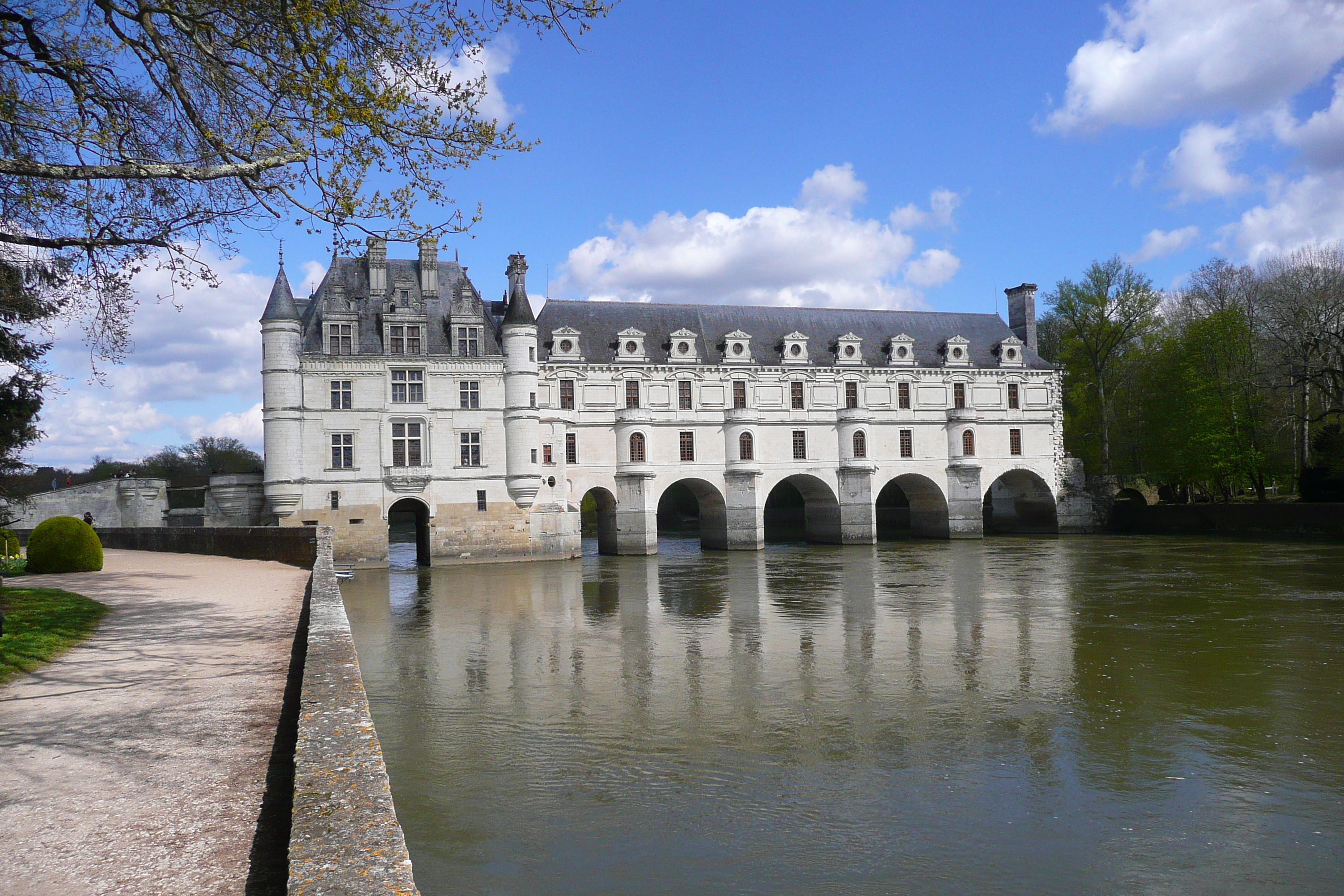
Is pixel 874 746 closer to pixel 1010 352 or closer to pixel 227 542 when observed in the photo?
pixel 227 542

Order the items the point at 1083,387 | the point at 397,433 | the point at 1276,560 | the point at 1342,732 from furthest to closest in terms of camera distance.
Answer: the point at 1083,387 → the point at 397,433 → the point at 1276,560 → the point at 1342,732

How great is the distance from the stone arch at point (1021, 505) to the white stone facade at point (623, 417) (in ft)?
0.45

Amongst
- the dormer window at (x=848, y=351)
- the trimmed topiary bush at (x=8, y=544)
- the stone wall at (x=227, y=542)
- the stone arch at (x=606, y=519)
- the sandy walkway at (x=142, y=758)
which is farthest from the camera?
the dormer window at (x=848, y=351)

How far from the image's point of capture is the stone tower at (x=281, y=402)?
30.5m

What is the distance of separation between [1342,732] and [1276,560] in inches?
855

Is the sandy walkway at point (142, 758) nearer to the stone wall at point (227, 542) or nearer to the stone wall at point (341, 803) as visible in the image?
the stone wall at point (341, 803)

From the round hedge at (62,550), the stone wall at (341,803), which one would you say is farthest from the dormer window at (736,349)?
the stone wall at (341,803)

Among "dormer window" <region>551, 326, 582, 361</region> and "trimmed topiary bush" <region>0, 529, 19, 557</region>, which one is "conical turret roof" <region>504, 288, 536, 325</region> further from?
"trimmed topiary bush" <region>0, 529, 19, 557</region>

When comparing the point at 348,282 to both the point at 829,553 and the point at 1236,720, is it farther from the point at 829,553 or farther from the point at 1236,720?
the point at 1236,720

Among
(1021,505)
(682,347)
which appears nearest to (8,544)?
(682,347)

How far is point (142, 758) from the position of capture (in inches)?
255

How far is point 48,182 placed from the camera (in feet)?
34.0

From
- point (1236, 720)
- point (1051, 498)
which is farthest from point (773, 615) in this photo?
point (1051, 498)

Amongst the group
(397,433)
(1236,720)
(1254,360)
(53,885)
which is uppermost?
(1254,360)
